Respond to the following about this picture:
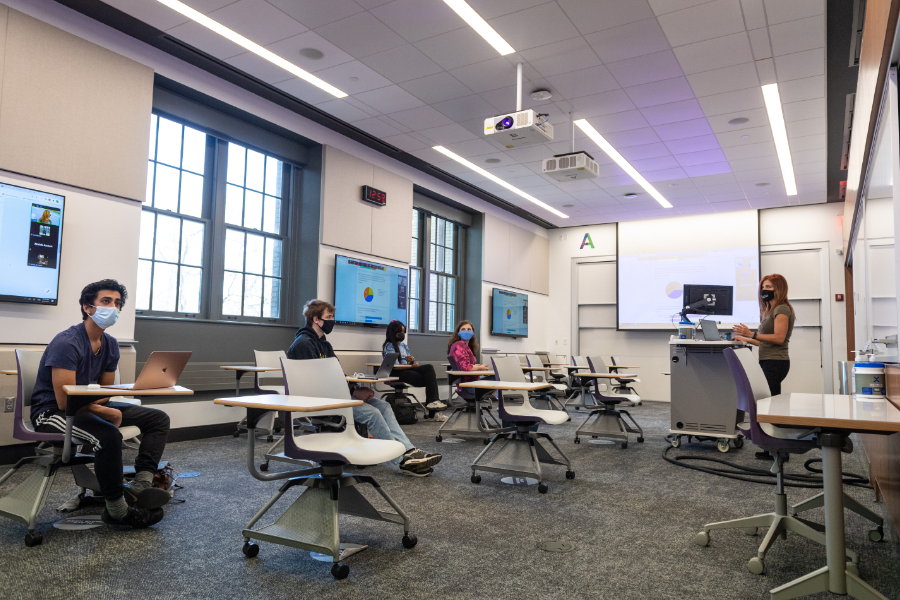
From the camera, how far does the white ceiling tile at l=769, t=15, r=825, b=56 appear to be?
15.4 feet

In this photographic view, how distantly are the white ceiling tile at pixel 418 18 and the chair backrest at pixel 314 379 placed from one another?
9.90 feet

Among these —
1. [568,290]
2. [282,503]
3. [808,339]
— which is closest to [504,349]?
[568,290]

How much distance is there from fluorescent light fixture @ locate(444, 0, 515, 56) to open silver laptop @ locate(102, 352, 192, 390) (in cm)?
337

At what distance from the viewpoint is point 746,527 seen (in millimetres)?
2670

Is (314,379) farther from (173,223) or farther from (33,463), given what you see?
(173,223)

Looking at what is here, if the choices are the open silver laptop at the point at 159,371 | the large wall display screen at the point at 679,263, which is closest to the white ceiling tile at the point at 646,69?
the open silver laptop at the point at 159,371

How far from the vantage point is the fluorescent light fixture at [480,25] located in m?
4.57

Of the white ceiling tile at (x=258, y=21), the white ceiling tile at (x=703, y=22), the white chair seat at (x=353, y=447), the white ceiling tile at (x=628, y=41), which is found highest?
the white ceiling tile at (x=703, y=22)

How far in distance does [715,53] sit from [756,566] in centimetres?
449

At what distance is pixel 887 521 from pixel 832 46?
410 centimetres

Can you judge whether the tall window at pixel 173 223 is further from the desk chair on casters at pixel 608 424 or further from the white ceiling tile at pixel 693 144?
the white ceiling tile at pixel 693 144

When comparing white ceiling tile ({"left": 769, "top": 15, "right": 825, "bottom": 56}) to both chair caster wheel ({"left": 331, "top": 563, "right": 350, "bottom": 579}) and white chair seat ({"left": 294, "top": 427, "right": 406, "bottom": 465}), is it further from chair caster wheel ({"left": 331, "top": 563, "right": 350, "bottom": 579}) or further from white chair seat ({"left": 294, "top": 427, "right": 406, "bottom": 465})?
chair caster wheel ({"left": 331, "top": 563, "right": 350, "bottom": 579})

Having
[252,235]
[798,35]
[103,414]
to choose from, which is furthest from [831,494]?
[252,235]

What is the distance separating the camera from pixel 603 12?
4.62 m
